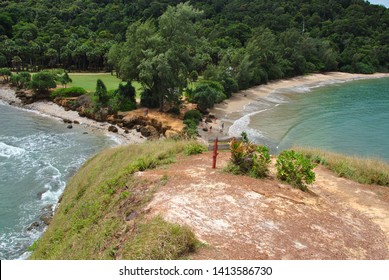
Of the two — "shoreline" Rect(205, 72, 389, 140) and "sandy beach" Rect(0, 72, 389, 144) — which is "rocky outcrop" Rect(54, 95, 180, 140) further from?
"shoreline" Rect(205, 72, 389, 140)

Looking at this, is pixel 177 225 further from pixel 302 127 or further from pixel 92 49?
pixel 92 49

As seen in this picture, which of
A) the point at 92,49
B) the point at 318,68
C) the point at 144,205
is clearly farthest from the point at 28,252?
the point at 318,68

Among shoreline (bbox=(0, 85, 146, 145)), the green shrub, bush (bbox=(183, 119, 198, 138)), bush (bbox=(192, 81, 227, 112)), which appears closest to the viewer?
the green shrub

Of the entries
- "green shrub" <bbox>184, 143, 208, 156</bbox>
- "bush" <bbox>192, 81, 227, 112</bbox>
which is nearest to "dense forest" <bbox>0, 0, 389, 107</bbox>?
"bush" <bbox>192, 81, 227, 112</bbox>

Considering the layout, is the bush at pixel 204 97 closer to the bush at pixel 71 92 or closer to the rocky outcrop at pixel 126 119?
the rocky outcrop at pixel 126 119

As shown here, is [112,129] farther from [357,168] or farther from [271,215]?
[271,215]

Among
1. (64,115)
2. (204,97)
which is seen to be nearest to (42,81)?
(64,115)
